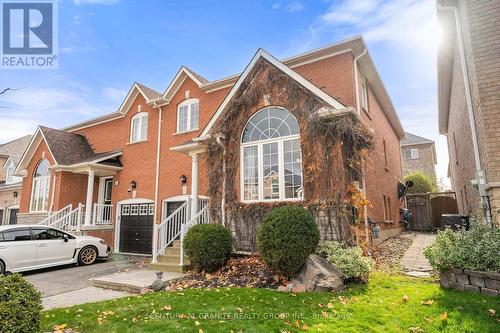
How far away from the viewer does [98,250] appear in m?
12.1

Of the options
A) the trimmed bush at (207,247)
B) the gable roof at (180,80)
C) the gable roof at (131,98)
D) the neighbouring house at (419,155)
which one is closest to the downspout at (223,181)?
the trimmed bush at (207,247)

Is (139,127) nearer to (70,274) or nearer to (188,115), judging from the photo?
(188,115)

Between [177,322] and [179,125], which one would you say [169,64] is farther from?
[177,322]

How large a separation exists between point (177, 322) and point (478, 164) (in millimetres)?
7635

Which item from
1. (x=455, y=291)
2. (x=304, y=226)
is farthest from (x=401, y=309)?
(x=304, y=226)

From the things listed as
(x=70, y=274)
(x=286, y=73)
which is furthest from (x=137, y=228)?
(x=286, y=73)

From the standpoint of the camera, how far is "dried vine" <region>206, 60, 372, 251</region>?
8055 mm

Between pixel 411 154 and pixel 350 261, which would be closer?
pixel 350 261

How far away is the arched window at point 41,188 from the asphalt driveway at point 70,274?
7.01m

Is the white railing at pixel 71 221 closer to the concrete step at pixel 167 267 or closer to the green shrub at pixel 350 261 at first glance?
the concrete step at pixel 167 267

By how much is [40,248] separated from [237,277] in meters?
7.53

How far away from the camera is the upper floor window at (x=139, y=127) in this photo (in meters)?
15.9

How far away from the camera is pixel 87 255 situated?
38.5 ft

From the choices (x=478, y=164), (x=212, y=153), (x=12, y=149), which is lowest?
(x=478, y=164)
